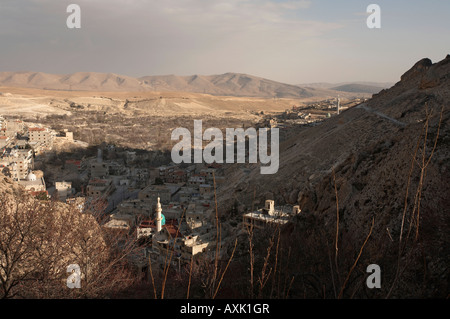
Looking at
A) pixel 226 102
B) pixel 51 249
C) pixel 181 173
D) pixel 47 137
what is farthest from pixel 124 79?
pixel 51 249

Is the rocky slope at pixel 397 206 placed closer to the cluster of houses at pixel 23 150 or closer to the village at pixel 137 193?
the village at pixel 137 193

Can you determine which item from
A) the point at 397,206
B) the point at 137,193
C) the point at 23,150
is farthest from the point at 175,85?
the point at 397,206

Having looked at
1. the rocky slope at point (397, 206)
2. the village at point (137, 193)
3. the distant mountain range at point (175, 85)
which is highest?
the distant mountain range at point (175, 85)

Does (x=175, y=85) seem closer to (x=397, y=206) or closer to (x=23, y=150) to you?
(x=23, y=150)

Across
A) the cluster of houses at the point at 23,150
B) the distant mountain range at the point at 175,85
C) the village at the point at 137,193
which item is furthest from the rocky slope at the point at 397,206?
the distant mountain range at the point at 175,85

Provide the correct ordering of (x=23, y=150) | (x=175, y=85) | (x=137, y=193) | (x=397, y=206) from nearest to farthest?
(x=397, y=206) < (x=137, y=193) < (x=23, y=150) < (x=175, y=85)

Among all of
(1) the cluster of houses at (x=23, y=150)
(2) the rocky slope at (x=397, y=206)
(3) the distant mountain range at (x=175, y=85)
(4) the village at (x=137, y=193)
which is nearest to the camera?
(2) the rocky slope at (x=397, y=206)

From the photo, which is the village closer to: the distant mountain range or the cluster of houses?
the cluster of houses
